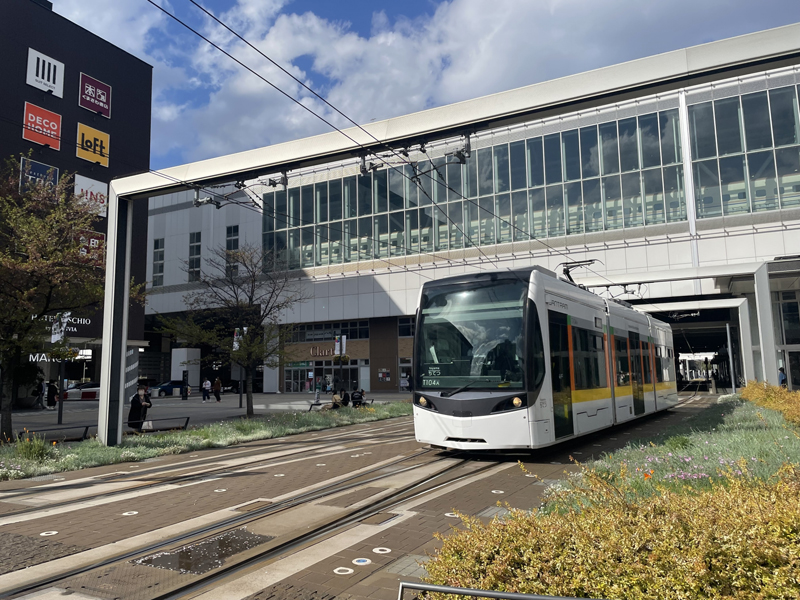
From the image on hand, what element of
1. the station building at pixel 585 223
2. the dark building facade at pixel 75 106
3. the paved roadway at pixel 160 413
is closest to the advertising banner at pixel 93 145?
the dark building facade at pixel 75 106

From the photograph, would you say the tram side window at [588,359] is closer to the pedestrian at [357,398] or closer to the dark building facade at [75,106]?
the pedestrian at [357,398]

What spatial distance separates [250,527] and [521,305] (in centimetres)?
595

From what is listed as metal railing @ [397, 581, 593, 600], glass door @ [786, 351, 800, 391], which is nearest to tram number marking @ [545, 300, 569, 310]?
metal railing @ [397, 581, 593, 600]

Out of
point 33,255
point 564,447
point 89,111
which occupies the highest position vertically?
point 89,111

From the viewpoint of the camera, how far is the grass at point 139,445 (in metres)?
11.0

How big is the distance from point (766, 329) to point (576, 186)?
2261 centimetres

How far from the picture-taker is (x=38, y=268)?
1312 cm

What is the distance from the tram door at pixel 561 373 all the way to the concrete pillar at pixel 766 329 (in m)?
10.8

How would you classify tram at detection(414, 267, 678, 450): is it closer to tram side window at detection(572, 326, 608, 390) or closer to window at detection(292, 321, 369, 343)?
tram side window at detection(572, 326, 608, 390)

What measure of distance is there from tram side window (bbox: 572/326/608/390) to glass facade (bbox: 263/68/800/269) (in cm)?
1927

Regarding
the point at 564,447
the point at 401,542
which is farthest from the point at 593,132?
the point at 401,542

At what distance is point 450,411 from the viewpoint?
1036 centimetres

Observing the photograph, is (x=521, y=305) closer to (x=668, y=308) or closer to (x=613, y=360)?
(x=613, y=360)

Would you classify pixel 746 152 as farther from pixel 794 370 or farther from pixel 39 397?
pixel 39 397
